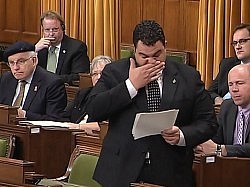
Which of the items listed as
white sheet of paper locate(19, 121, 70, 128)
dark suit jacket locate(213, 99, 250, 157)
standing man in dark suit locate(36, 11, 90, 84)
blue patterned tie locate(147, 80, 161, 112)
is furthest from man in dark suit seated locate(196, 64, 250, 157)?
standing man in dark suit locate(36, 11, 90, 84)

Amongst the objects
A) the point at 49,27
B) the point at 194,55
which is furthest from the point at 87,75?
the point at 194,55

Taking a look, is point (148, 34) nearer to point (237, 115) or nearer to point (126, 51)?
point (237, 115)

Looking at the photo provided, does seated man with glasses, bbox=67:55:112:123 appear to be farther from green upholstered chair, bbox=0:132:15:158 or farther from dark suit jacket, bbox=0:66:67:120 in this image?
green upholstered chair, bbox=0:132:15:158

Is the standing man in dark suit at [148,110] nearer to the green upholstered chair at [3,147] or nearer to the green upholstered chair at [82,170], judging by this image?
the green upholstered chair at [82,170]

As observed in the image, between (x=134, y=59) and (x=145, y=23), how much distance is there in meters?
0.19

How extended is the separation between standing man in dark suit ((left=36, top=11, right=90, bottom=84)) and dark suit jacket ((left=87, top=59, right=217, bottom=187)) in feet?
12.7

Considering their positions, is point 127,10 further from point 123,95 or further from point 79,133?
point 123,95

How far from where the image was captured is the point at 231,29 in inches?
295

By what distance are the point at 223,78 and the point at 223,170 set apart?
2383mm

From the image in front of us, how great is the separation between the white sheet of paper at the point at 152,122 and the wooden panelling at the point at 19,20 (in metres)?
7.09

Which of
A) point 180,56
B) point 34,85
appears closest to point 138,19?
point 180,56

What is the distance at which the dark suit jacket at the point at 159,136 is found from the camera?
3879 mm

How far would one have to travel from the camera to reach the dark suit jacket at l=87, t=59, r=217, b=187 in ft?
12.7

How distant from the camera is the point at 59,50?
7.95 metres
